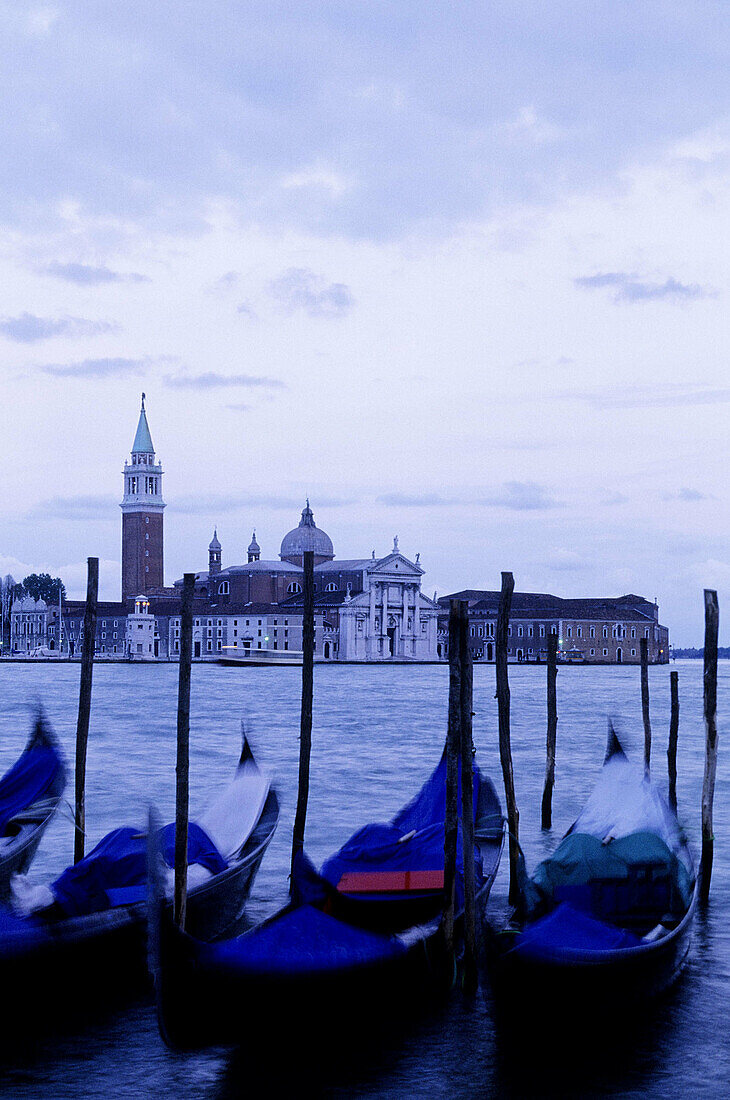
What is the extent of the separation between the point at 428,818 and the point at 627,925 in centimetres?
215

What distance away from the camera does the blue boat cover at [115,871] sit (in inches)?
297

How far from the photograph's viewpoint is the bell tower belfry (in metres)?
88.1

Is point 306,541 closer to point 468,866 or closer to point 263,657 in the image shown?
point 263,657

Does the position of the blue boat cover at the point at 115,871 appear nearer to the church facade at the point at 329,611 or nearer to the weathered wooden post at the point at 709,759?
the weathered wooden post at the point at 709,759

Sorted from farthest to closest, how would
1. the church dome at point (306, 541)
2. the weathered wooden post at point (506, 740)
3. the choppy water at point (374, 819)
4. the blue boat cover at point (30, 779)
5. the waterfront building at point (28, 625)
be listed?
the waterfront building at point (28, 625) < the church dome at point (306, 541) < the blue boat cover at point (30, 779) < the weathered wooden post at point (506, 740) < the choppy water at point (374, 819)

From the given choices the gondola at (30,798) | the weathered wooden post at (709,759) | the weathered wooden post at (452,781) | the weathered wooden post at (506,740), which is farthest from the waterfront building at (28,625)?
the weathered wooden post at (452,781)

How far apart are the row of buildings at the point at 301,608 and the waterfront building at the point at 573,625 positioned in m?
0.07

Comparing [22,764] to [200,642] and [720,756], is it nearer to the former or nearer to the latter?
[720,756]

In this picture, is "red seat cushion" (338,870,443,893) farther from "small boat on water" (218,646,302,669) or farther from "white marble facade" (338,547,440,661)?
"white marble facade" (338,547,440,661)

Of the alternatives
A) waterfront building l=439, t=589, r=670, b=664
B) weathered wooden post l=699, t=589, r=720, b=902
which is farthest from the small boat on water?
weathered wooden post l=699, t=589, r=720, b=902

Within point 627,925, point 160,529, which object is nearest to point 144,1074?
point 627,925

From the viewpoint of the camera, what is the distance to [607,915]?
7.68m

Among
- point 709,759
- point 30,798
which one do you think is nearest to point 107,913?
point 30,798

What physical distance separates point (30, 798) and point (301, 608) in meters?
78.9
